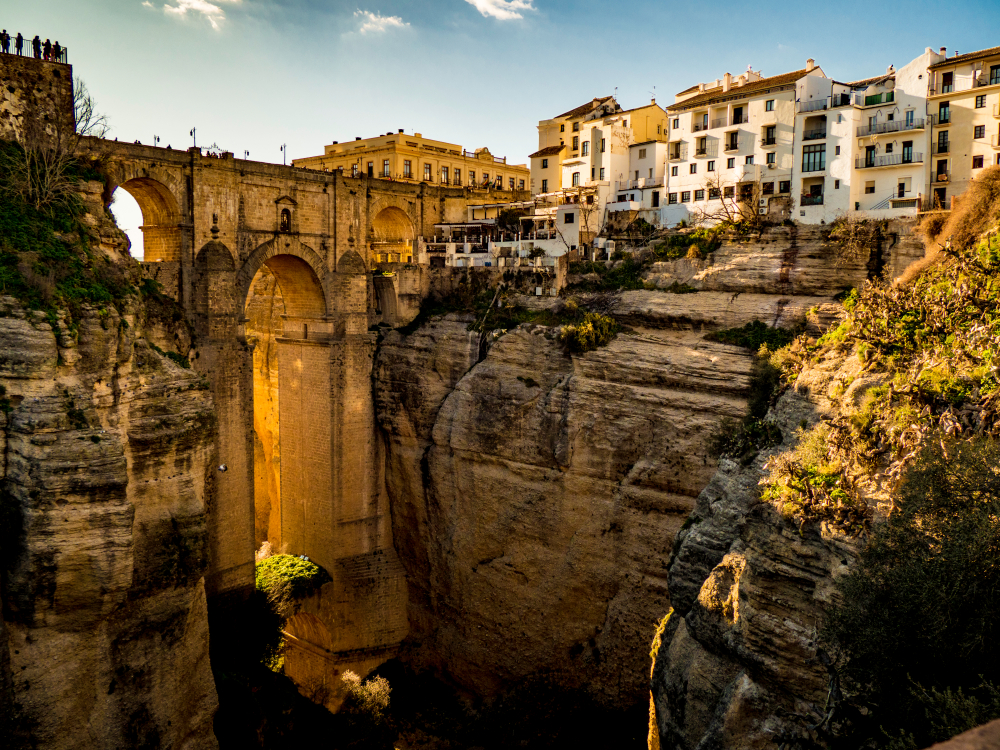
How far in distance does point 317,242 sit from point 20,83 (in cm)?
1138

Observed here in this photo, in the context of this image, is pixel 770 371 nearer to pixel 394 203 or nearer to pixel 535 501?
pixel 535 501

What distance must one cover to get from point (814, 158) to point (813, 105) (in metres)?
2.11

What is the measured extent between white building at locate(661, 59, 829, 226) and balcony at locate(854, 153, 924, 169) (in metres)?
2.48

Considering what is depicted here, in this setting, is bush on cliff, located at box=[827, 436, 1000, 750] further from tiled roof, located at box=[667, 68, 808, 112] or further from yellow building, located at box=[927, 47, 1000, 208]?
tiled roof, located at box=[667, 68, 808, 112]

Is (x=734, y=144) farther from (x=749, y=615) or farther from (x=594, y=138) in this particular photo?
(x=749, y=615)

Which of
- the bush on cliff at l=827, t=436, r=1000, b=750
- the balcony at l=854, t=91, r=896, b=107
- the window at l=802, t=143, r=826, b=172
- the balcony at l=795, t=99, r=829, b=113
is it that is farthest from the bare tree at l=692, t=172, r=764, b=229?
the bush on cliff at l=827, t=436, r=1000, b=750

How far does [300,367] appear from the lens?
30.4 meters

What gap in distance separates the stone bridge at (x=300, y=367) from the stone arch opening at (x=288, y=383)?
0.07 metres

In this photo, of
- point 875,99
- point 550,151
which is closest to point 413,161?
point 550,151

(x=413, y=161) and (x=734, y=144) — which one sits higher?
(x=413, y=161)

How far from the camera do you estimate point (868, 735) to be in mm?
7785

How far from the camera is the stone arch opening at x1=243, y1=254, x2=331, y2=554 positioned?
29828mm

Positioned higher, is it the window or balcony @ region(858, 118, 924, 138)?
balcony @ region(858, 118, 924, 138)

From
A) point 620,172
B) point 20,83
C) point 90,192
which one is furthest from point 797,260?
point 20,83
